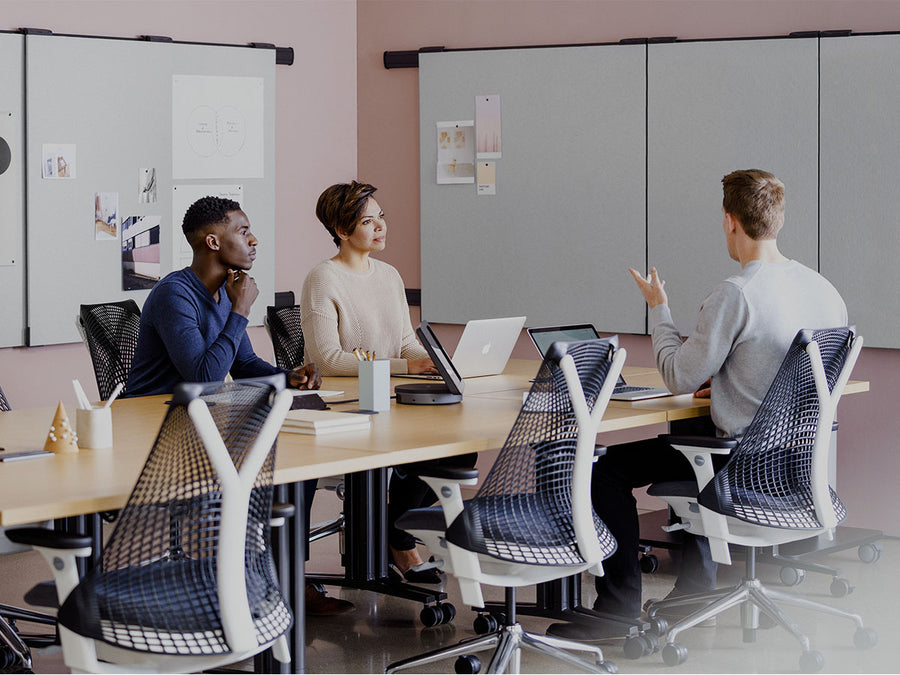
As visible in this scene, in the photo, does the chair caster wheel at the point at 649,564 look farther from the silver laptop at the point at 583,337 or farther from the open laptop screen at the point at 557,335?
the open laptop screen at the point at 557,335

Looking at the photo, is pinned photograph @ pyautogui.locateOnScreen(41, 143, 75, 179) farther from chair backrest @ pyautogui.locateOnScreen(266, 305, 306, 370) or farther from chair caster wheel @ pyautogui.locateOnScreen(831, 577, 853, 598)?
chair caster wheel @ pyautogui.locateOnScreen(831, 577, 853, 598)

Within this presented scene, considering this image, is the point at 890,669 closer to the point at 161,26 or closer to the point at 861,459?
the point at 861,459

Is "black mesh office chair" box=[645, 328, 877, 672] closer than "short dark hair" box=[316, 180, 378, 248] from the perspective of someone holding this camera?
Yes

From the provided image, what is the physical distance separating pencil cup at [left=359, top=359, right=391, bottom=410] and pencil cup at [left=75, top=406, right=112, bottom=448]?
801 mm

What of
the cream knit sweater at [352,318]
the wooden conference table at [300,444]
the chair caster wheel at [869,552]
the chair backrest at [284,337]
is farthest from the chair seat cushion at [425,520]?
the chair caster wheel at [869,552]

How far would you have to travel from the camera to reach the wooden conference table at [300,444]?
233 cm

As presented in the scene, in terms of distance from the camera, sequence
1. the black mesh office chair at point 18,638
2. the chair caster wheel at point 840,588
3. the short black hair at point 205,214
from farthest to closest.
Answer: the chair caster wheel at point 840,588, the short black hair at point 205,214, the black mesh office chair at point 18,638

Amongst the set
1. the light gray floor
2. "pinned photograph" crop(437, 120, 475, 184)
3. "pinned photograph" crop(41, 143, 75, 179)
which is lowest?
the light gray floor

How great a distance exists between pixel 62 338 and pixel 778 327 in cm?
299

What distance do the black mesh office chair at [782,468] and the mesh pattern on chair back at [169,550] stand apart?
1555 millimetres

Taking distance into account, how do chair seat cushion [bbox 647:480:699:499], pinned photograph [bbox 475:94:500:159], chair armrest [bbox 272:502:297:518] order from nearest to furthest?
chair armrest [bbox 272:502:297:518] < chair seat cushion [bbox 647:480:699:499] < pinned photograph [bbox 475:94:500:159]

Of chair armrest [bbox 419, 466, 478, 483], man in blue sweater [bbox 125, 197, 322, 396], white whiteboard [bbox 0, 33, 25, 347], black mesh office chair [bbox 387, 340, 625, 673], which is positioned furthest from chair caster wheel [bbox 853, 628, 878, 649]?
white whiteboard [bbox 0, 33, 25, 347]

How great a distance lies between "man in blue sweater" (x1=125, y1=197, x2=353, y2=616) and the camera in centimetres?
363

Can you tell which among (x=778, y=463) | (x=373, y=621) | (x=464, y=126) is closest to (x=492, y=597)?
(x=373, y=621)
